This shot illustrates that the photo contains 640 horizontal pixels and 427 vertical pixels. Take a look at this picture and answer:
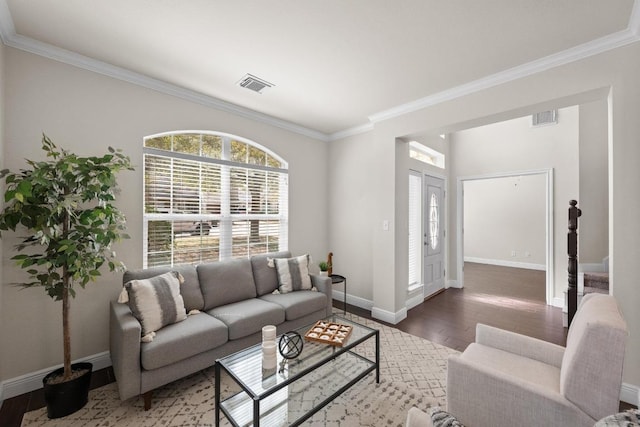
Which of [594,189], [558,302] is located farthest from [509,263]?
[594,189]

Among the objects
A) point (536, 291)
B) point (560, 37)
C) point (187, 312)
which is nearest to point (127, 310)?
point (187, 312)

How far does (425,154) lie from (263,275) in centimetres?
342

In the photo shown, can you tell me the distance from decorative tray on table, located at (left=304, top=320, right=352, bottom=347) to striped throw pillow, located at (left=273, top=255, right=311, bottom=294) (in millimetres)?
955

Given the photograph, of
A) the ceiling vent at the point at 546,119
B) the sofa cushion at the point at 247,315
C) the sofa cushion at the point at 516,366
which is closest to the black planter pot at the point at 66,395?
the sofa cushion at the point at 247,315

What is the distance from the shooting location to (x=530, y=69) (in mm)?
2498

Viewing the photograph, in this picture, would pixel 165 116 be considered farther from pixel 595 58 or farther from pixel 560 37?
pixel 595 58

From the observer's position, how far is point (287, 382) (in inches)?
65.8

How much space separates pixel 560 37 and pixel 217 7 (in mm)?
2593

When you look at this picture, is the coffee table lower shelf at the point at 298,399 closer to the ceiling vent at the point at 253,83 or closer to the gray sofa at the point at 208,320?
the gray sofa at the point at 208,320

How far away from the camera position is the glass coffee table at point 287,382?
168cm

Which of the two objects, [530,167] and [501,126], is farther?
[501,126]

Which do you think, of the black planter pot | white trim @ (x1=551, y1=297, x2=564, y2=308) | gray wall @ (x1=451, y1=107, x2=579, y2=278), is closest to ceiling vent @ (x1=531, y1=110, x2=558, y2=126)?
gray wall @ (x1=451, y1=107, x2=579, y2=278)

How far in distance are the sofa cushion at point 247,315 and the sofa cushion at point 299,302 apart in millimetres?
94

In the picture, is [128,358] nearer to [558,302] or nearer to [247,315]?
[247,315]
